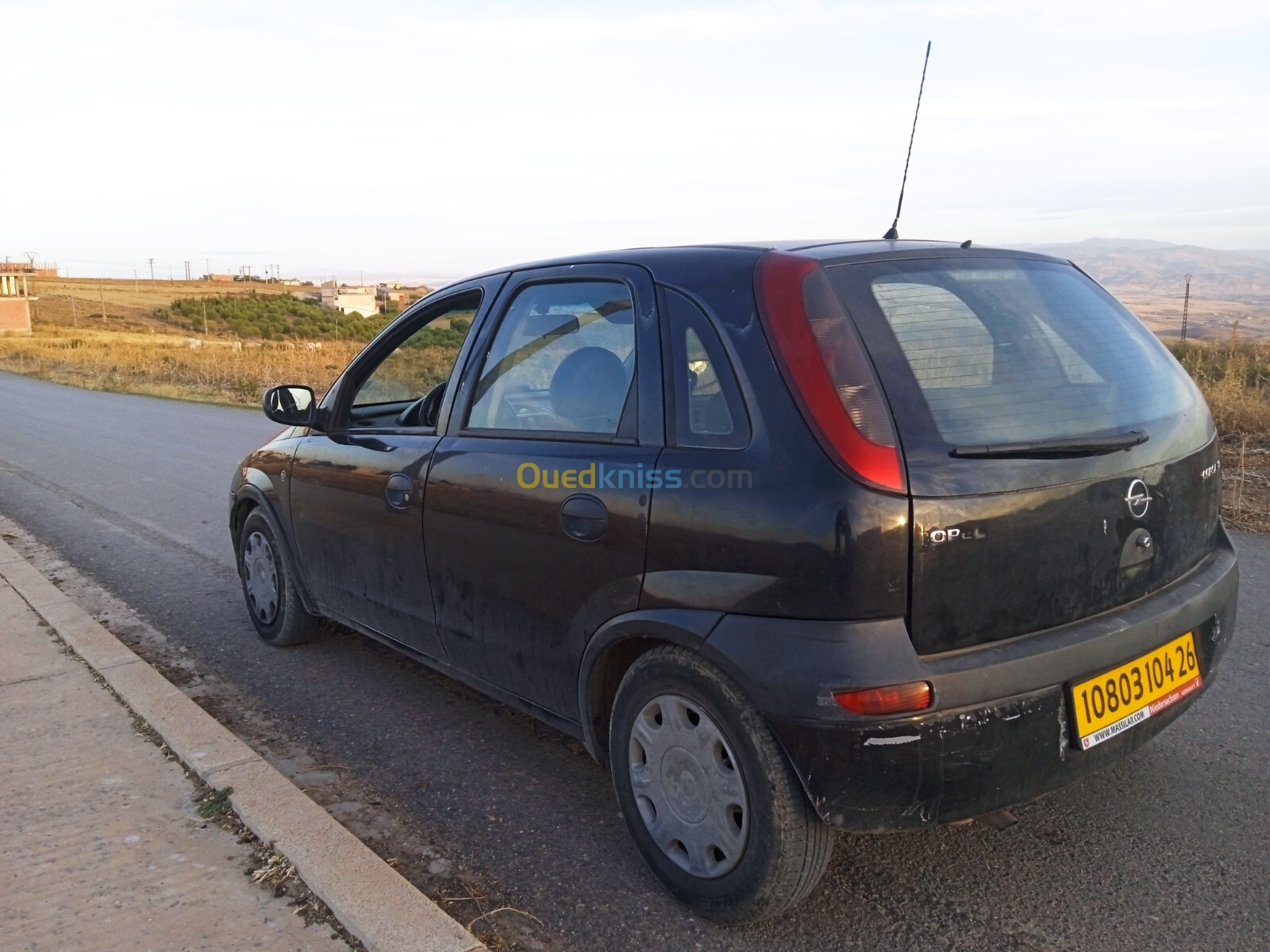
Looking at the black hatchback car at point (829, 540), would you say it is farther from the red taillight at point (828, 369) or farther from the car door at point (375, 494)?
the car door at point (375, 494)

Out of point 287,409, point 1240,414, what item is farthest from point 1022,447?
point 1240,414

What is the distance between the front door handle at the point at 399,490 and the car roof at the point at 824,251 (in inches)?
40.5

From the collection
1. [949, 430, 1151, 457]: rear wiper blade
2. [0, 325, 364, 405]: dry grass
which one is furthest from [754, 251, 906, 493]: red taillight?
[0, 325, 364, 405]: dry grass

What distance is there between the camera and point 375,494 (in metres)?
4.03

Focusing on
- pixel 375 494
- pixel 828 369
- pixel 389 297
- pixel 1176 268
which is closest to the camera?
pixel 828 369

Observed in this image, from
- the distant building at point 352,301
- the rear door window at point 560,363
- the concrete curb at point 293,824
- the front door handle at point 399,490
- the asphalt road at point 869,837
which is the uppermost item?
the distant building at point 352,301

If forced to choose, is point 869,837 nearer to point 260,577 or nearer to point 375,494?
point 375,494

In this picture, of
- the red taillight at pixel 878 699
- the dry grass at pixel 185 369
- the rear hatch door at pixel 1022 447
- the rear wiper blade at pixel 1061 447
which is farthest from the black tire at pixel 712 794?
the dry grass at pixel 185 369

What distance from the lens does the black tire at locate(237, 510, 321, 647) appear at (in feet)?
16.5

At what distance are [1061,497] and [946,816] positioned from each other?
32.2 inches

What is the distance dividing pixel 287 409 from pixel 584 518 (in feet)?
6.95

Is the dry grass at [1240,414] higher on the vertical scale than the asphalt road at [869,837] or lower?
higher

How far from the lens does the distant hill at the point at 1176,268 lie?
66750 mm

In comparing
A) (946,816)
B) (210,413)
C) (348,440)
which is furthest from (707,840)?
(210,413)
